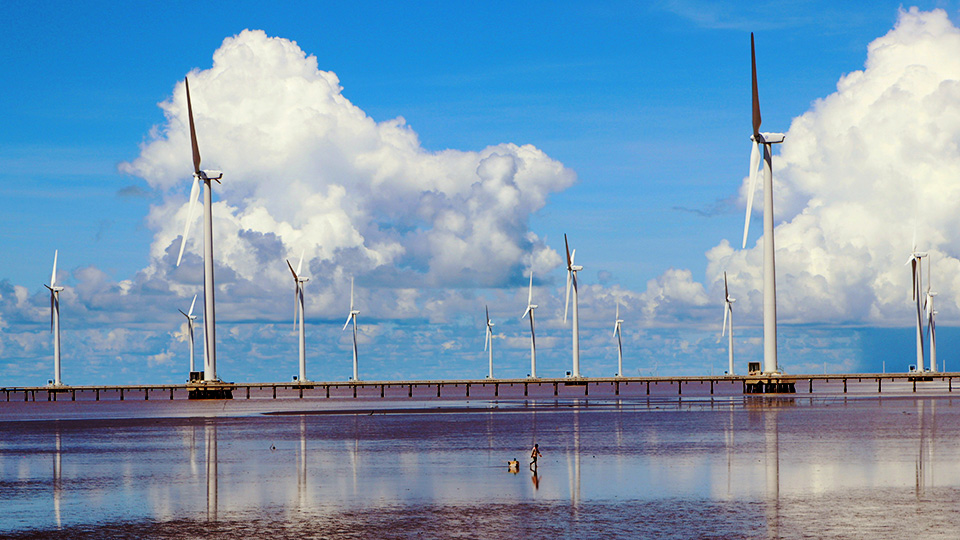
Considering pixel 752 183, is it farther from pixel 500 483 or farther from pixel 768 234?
pixel 500 483

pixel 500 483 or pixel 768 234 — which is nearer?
pixel 500 483

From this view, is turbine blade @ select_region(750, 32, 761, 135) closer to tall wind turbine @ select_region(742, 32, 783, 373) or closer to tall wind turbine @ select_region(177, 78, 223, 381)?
tall wind turbine @ select_region(742, 32, 783, 373)

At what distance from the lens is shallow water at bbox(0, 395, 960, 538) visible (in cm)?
2833

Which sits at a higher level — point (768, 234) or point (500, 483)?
point (768, 234)

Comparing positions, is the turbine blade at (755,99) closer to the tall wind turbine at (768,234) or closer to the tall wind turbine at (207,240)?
the tall wind turbine at (768,234)

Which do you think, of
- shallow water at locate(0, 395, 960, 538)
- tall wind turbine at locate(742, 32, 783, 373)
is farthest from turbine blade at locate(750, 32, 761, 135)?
shallow water at locate(0, 395, 960, 538)

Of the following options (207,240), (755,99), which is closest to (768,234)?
(755,99)

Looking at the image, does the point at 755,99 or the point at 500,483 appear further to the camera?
the point at 755,99

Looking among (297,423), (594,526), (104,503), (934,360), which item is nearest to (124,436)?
(297,423)

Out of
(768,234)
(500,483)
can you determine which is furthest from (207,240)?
(500,483)

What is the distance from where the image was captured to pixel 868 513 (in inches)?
1144

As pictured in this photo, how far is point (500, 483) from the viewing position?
3800cm

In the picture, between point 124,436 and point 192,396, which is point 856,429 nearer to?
point 124,436

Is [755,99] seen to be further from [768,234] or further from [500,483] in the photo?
[500,483]
